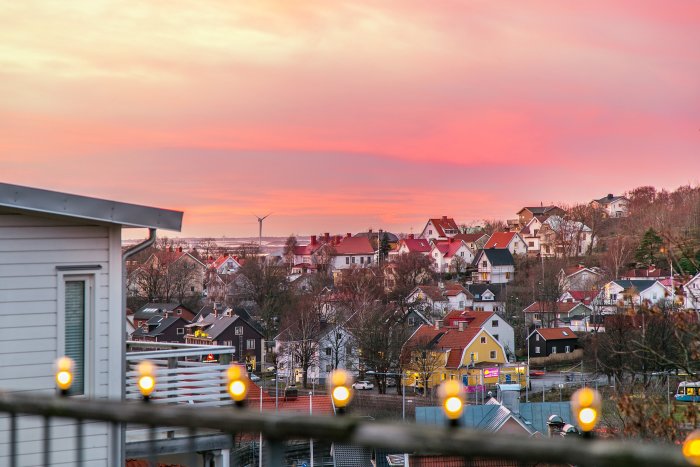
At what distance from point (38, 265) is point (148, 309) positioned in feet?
207

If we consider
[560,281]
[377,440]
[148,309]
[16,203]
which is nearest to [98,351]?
[16,203]

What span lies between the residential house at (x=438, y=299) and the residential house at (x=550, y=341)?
9.20 metres

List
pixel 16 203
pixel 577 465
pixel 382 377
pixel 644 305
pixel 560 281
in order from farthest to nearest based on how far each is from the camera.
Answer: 1. pixel 560 281
2. pixel 382 377
3. pixel 644 305
4. pixel 16 203
5. pixel 577 465

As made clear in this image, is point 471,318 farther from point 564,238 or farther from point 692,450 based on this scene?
point 692,450

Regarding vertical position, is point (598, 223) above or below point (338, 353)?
above

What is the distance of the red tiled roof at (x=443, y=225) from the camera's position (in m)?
127

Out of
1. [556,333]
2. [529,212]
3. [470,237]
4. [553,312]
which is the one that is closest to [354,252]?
[470,237]

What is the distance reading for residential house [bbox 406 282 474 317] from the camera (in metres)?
69.4

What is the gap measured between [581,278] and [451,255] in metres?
23.5

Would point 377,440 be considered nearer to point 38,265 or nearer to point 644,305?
point 38,265

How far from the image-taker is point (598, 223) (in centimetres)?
10788

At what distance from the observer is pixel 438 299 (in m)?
72.4

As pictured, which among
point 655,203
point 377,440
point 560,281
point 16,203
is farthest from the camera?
point 655,203

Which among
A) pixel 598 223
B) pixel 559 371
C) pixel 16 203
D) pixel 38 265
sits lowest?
pixel 559 371
